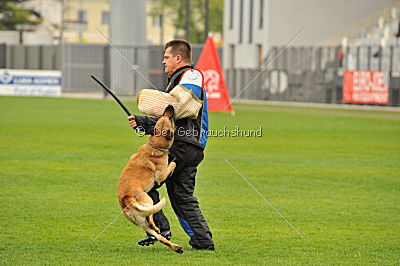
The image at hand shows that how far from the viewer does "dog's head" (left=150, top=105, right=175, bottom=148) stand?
778cm

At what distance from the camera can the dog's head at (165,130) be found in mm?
7781

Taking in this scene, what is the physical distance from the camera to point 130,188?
308 inches

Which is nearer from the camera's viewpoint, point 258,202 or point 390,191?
point 258,202

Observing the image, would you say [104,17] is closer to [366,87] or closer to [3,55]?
[3,55]

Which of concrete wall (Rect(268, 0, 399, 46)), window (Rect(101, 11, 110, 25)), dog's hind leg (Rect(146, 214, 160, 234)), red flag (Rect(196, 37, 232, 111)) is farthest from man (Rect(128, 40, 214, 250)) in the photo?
window (Rect(101, 11, 110, 25))

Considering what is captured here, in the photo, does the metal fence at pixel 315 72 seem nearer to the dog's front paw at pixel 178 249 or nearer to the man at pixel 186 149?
the man at pixel 186 149

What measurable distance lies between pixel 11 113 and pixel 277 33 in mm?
25550

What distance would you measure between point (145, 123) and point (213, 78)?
23.2 meters

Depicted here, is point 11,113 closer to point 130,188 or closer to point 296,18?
point 130,188

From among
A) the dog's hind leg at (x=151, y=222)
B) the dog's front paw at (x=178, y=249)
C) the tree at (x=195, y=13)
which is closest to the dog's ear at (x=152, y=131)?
the dog's hind leg at (x=151, y=222)

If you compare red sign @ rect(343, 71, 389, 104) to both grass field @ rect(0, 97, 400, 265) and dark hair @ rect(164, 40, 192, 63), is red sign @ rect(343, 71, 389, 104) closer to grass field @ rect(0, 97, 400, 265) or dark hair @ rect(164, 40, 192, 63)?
grass field @ rect(0, 97, 400, 265)

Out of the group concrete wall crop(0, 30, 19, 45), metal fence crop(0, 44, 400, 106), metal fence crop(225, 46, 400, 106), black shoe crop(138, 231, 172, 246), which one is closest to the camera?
black shoe crop(138, 231, 172, 246)

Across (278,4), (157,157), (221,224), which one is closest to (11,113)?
(221,224)

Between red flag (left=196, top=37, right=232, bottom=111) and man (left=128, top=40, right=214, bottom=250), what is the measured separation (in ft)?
72.2
